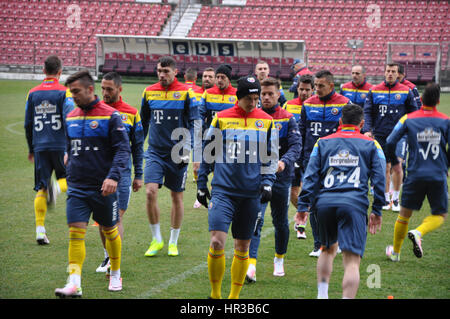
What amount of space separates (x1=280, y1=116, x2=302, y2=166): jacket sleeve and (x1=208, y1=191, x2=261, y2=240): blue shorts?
34.7 inches

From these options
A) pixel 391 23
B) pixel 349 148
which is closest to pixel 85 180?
pixel 349 148

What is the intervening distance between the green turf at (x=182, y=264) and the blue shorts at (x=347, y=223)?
1.06 m

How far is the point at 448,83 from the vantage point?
1276 inches

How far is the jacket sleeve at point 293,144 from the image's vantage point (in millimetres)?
6168

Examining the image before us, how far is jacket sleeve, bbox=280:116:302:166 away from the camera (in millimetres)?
6168

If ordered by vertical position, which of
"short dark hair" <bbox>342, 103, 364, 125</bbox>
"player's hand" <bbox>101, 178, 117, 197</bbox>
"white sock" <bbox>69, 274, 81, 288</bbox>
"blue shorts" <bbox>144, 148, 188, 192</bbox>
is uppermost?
"short dark hair" <bbox>342, 103, 364, 125</bbox>

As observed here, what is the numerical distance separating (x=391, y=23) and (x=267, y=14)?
8.47m

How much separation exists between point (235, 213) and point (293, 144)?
1.40m

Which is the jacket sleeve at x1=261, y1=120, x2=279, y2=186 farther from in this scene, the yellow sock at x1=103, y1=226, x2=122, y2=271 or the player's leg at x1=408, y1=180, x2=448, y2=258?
the player's leg at x1=408, y1=180, x2=448, y2=258

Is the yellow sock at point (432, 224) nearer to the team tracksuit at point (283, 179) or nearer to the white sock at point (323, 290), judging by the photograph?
the team tracksuit at point (283, 179)

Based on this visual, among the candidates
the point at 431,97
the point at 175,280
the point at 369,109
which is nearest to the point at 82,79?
the point at 175,280

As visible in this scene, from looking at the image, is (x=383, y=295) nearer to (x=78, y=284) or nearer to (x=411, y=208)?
(x=411, y=208)

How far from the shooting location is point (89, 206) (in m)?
5.55

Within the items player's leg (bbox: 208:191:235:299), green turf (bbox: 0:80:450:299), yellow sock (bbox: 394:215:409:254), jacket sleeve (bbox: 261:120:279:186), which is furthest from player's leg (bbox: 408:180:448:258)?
player's leg (bbox: 208:191:235:299)
